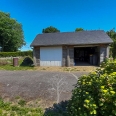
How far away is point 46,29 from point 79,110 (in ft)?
132

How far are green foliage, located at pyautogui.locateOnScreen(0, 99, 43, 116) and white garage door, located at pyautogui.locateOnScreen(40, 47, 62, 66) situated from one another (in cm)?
Answer: 911

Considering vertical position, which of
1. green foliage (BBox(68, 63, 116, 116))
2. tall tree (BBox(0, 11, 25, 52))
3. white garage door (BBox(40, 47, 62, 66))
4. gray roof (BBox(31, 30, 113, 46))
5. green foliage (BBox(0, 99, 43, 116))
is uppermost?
tall tree (BBox(0, 11, 25, 52))

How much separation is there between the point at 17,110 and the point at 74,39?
10.6 metres

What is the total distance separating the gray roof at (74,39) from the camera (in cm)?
1231

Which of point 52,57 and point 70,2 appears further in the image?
point 70,2

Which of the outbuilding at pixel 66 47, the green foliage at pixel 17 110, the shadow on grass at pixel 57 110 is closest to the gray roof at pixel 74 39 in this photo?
the outbuilding at pixel 66 47

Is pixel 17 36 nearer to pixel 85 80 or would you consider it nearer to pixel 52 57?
pixel 52 57

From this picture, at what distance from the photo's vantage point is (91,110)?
2031 millimetres

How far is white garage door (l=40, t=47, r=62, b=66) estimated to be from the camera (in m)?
12.9

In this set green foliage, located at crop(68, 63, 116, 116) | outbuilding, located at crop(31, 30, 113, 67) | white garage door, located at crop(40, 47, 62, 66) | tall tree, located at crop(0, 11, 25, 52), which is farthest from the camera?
tall tree, located at crop(0, 11, 25, 52)

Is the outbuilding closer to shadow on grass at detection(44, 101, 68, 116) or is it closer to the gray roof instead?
the gray roof

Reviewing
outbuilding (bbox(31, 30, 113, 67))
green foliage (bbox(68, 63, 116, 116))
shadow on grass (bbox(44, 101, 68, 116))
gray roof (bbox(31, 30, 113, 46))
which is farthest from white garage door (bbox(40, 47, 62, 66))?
green foliage (bbox(68, 63, 116, 116))

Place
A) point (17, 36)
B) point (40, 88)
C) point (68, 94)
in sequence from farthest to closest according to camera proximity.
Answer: point (17, 36)
point (40, 88)
point (68, 94)

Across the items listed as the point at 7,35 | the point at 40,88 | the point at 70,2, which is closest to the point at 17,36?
the point at 7,35
